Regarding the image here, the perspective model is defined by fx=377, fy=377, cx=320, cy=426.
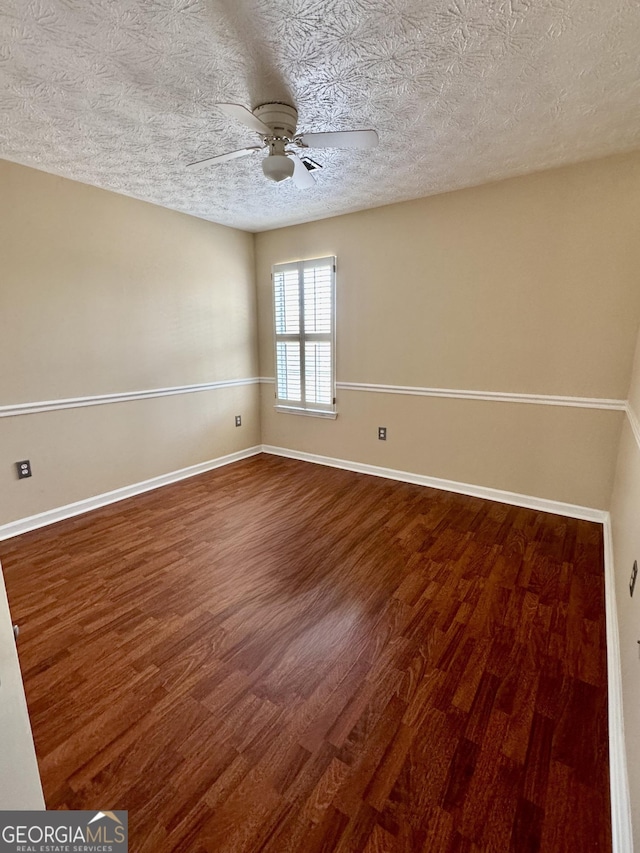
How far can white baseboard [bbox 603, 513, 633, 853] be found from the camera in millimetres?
1038

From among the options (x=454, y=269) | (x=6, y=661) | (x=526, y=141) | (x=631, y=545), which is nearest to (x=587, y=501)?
(x=631, y=545)

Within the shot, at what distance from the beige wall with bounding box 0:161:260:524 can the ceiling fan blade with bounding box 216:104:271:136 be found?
5.92ft

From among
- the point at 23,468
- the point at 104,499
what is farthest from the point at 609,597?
the point at 23,468

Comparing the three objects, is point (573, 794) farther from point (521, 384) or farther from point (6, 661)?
point (521, 384)

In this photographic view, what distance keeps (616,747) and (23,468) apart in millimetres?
3557

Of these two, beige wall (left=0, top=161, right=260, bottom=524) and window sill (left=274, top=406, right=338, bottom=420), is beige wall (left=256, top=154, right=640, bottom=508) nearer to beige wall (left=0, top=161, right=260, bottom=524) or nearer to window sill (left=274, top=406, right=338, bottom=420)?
window sill (left=274, top=406, right=338, bottom=420)

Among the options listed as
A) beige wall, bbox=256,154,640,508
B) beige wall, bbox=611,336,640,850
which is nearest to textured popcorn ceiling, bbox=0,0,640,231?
beige wall, bbox=256,154,640,508

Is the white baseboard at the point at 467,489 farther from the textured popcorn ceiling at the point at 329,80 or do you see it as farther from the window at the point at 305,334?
the textured popcorn ceiling at the point at 329,80

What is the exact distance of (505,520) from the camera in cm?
289

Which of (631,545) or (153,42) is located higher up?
(153,42)

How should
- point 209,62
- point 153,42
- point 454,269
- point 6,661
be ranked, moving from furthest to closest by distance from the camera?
1. point 454,269
2. point 209,62
3. point 153,42
4. point 6,661

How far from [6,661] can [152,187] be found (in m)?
3.29

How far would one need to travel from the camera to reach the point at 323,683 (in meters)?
1.55

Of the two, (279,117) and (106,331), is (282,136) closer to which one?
(279,117)
